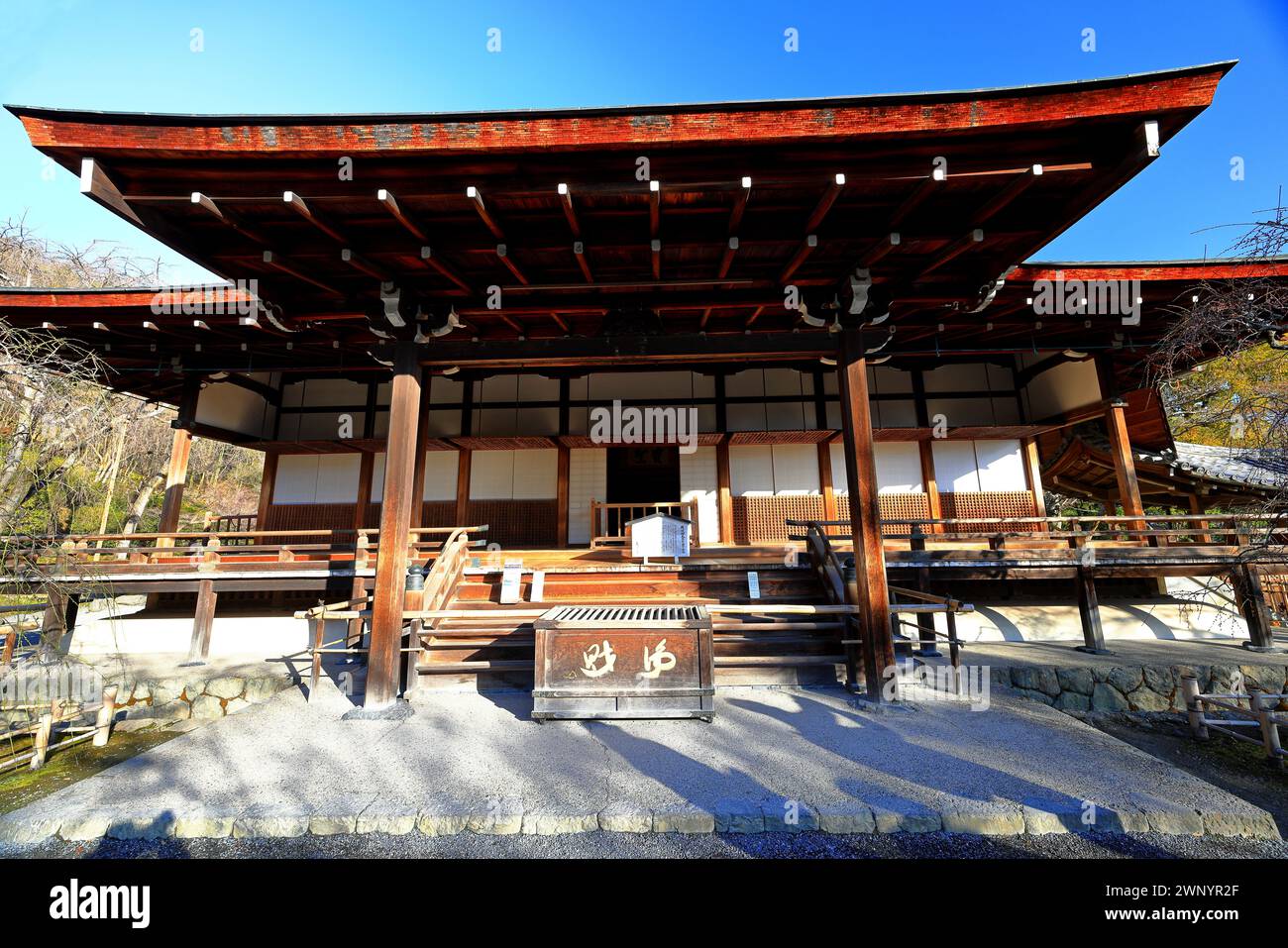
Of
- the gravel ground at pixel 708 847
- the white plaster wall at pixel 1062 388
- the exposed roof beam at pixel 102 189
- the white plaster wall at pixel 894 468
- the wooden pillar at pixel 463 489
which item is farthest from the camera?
the wooden pillar at pixel 463 489

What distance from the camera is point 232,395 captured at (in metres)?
12.1

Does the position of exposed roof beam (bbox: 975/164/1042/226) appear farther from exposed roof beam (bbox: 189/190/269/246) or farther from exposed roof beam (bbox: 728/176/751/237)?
exposed roof beam (bbox: 189/190/269/246)

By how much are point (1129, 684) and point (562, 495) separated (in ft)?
34.4

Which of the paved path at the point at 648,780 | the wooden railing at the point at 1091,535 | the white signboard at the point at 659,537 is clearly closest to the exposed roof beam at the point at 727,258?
the white signboard at the point at 659,537

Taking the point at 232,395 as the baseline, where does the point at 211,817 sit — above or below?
below

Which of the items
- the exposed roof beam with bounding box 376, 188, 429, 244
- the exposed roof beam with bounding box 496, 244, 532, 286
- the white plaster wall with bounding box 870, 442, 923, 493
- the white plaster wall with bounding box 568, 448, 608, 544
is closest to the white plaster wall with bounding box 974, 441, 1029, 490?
the white plaster wall with bounding box 870, 442, 923, 493

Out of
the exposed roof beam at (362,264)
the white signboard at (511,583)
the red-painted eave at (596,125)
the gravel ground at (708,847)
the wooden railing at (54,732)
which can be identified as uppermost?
the red-painted eave at (596,125)

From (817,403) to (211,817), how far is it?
39.4 feet

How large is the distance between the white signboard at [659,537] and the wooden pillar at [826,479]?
15.6 feet

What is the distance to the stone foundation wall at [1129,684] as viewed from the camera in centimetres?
718

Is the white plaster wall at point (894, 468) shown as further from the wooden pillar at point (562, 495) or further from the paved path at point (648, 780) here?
the paved path at point (648, 780)

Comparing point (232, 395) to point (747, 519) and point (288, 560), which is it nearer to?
point (288, 560)

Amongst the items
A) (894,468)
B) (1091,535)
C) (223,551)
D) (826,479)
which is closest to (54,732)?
(223,551)
